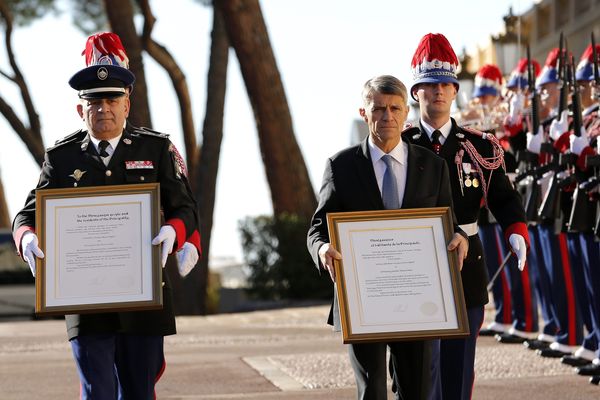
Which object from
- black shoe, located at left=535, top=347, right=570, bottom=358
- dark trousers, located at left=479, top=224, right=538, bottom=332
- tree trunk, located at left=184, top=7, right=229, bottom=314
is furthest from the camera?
tree trunk, located at left=184, top=7, right=229, bottom=314

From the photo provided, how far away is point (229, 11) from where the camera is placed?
24.3 meters

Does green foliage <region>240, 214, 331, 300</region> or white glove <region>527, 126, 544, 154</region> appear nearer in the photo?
white glove <region>527, 126, 544, 154</region>

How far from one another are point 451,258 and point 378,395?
0.65m

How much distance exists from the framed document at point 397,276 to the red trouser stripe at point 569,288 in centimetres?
561

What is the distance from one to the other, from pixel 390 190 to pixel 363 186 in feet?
0.39

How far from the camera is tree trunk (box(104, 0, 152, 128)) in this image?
72.5 feet

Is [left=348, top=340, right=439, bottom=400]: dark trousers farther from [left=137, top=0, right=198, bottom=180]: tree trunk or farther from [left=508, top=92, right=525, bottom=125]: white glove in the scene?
[left=137, top=0, right=198, bottom=180]: tree trunk

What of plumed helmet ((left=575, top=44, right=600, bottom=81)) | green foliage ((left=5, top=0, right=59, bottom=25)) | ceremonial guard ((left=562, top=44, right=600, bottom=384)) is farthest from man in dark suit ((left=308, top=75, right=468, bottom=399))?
green foliage ((left=5, top=0, right=59, bottom=25))

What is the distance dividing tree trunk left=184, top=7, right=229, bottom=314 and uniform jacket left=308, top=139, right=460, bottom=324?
680 inches

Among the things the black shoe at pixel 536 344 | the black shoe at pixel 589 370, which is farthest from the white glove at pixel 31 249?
the black shoe at pixel 536 344

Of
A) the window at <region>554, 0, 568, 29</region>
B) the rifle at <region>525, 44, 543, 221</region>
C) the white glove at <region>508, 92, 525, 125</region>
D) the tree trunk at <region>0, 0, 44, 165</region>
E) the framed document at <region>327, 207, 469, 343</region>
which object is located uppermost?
the window at <region>554, 0, 568, 29</region>

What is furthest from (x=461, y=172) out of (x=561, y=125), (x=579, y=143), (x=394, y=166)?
(x=561, y=125)

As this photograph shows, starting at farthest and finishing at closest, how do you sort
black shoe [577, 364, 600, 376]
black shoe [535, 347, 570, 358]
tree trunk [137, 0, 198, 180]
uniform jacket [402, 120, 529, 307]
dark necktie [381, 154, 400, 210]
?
1. tree trunk [137, 0, 198, 180]
2. black shoe [535, 347, 570, 358]
3. black shoe [577, 364, 600, 376]
4. uniform jacket [402, 120, 529, 307]
5. dark necktie [381, 154, 400, 210]

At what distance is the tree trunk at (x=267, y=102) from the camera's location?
24.1m
